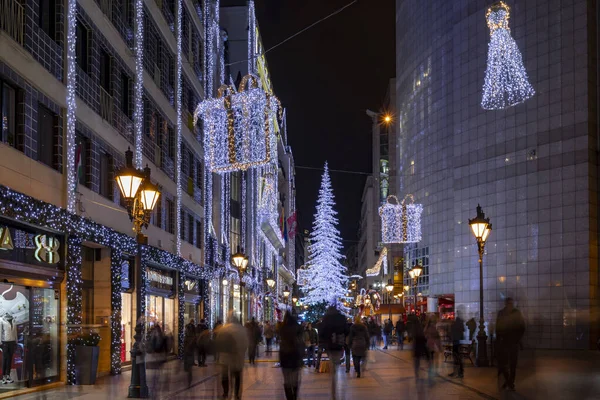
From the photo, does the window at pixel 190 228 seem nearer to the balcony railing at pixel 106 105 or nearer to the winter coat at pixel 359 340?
the balcony railing at pixel 106 105

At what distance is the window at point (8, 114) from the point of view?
17.3m

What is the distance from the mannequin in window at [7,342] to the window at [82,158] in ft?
16.6

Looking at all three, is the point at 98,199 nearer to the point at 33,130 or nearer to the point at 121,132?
the point at 121,132

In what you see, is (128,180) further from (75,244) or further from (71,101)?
(75,244)

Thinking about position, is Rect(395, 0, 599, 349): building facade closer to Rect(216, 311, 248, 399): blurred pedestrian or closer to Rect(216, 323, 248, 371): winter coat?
Rect(216, 311, 248, 399): blurred pedestrian

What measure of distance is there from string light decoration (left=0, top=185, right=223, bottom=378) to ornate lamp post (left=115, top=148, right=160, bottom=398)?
2140 mm

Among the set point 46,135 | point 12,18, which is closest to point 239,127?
point 46,135

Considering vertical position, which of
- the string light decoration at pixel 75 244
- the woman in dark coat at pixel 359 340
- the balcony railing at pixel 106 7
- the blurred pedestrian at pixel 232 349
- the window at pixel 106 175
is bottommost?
the woman in dark coat at pixel 359 340

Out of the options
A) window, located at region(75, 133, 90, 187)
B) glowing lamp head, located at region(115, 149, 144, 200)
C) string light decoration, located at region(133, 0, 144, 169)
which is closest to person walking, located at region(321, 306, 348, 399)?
glowing lamp head, located at region(115, 149, 144, 200)

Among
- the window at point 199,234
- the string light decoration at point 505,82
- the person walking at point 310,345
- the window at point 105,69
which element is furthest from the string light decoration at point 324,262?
the window at point 105,69

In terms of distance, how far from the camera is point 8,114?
17.6 m

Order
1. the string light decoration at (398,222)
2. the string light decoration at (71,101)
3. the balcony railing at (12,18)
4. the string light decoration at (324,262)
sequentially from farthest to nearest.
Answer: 1. the string light decoration at (324,262)
2. the string light decoration at (398,222)
3. the string light decoration at (71,101)
4. the balcony railing at (12,18)

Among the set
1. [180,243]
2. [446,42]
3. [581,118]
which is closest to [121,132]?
[180,243]

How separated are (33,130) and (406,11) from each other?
6471 cm
